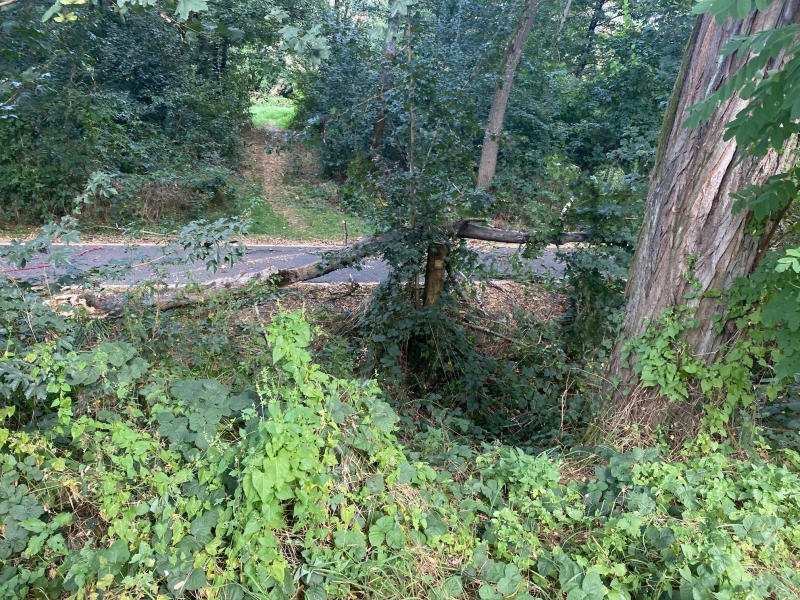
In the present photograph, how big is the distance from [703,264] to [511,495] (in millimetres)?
1892

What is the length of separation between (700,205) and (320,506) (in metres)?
2.86

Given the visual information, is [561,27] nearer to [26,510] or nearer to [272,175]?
[272,175]

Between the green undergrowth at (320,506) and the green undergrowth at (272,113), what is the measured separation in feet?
58.2

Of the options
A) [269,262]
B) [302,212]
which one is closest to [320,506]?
[269,262]

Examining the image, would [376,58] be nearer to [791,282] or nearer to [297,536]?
[791,282]

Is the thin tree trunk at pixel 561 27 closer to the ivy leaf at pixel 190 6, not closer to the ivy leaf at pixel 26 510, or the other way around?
the ivy leaf at pixel 190 6

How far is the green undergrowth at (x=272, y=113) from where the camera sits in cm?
1984

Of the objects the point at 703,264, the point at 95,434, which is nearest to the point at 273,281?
the point at 95,434

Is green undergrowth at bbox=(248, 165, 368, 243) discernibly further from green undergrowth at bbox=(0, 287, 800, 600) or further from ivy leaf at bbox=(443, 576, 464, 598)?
ivy leaf at bbox=(443, 576, 464, 598)

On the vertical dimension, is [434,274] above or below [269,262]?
above

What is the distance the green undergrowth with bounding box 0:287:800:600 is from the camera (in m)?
2.25

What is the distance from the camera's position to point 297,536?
2.41 metres

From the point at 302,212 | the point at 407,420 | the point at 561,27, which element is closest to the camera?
the point at 407,420

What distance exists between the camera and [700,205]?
3.28 m
